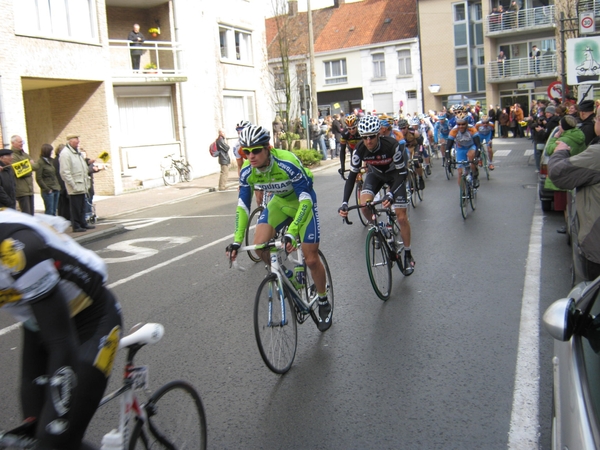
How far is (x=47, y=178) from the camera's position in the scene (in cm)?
1358

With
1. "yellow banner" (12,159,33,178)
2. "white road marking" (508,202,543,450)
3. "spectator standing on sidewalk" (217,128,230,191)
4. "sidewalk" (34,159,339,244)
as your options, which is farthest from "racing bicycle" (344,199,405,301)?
"spectator standing on sidewalk" (217,128,230,191)

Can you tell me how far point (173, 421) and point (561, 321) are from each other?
1910 millimetres

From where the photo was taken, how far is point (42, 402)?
2.82 metres

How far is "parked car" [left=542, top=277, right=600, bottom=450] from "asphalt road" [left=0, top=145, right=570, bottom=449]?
1.14 m

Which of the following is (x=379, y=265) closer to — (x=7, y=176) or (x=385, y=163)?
(x=385, y=163)

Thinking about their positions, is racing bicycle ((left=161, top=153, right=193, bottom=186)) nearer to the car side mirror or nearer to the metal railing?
the metal railing

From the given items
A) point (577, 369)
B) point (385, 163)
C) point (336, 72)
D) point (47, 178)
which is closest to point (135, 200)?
point (47, 178)

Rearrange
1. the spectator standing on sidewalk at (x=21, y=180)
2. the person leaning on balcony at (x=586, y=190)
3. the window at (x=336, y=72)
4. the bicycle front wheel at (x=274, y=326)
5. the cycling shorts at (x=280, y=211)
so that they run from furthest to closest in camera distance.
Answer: the window at (x=336, y=72), the spectator standing on sidewalk at (x=21, y=180), the cycling shorts at (x=280, y=211), the person leaning on balcony at (x=586, y=190), the bicycle front wheel at (x=274, y=326)

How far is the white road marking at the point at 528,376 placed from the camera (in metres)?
3.96

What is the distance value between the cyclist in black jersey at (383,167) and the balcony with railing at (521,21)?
144 ft

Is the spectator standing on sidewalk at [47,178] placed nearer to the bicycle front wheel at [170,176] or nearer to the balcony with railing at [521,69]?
the bicycle front wheel at [170,176]

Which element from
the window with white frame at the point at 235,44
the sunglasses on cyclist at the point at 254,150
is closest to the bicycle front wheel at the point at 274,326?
the sunglasses on cyclist at the point at 254,150

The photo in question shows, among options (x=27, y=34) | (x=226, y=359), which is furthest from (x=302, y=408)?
(x=27, y=34)

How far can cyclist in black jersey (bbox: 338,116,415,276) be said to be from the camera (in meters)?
Answer: 7.74
